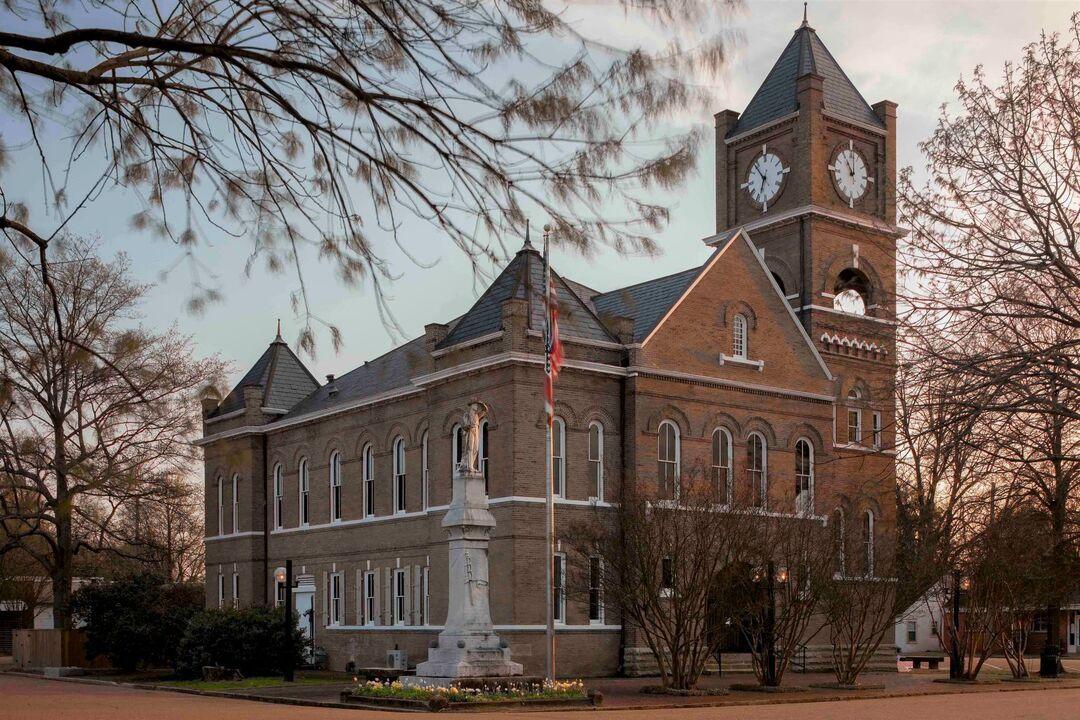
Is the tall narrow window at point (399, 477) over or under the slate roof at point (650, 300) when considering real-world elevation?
under

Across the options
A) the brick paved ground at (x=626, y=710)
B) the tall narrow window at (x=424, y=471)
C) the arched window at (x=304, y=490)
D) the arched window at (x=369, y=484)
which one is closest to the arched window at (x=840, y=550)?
the brick paved ground at (x=626, y=710)

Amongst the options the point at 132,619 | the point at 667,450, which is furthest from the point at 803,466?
the point at 132,619

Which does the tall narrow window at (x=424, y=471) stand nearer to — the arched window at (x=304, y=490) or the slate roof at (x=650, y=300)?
the slate roof at (x=650, y=300)

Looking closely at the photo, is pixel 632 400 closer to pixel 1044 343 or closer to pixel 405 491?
pixel 405 491

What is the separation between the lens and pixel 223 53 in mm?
11141

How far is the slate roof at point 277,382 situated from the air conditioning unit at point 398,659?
15573 millimetres

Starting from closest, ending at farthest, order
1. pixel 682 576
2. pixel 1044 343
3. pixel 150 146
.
Answer: pixel 150 146
pixel 1044 343
pixel 682 576

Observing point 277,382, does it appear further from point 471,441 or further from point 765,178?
point 471,441

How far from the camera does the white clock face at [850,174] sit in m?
49.4

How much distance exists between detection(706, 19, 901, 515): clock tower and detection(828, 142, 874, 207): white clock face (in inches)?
1.4

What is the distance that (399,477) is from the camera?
1768 inches

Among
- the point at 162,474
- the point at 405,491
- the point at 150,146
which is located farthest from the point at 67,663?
the point at 150,146

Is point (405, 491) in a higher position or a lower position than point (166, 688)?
higher

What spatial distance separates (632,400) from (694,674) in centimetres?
1013
